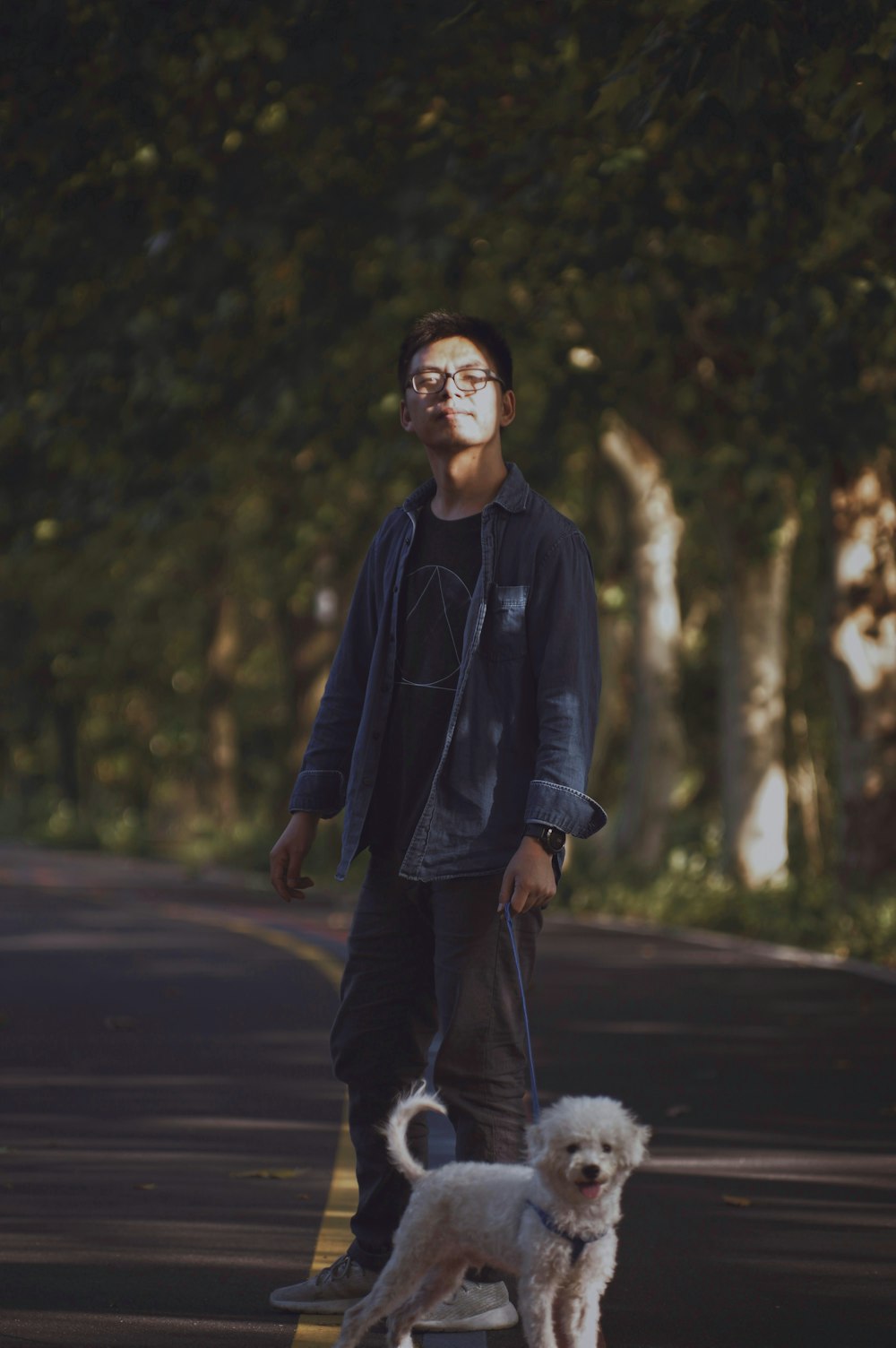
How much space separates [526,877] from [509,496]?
3.07 ft

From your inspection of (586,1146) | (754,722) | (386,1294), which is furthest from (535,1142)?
(754,722)

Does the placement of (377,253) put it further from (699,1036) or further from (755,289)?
(699,1036)

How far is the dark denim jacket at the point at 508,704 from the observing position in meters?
5.43

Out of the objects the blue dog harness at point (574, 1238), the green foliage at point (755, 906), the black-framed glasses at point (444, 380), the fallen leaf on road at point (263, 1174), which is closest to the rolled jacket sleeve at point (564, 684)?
the black-framed glasses at point (444, 380)

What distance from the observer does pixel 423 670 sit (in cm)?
571

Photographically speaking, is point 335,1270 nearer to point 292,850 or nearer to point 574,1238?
point 292,850

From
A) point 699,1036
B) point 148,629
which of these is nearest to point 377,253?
point 699,1036

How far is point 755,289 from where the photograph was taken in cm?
1364

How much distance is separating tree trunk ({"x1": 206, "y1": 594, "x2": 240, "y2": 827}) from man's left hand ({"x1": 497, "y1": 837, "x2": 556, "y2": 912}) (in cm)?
3348

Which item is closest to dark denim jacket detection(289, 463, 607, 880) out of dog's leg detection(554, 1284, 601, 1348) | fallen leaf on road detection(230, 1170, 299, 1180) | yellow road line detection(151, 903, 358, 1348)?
dog's leg detection(554, 1284, 601, 1348)

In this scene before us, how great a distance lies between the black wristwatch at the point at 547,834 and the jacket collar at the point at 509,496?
778 mm

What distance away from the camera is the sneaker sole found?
5602 mm

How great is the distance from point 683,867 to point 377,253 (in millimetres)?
7239

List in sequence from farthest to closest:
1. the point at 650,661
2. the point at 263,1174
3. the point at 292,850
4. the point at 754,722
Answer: the point at 650,661
the point at 754,722
the point at 263,1174
the point at 292,850
